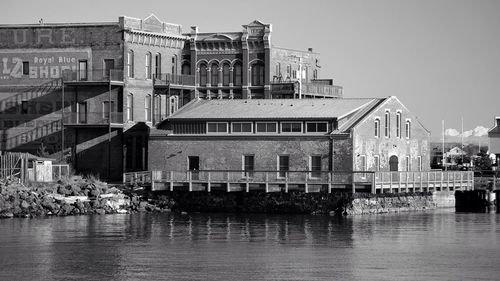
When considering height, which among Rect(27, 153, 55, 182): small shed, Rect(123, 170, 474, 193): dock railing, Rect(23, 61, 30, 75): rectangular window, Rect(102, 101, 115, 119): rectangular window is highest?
Rect(23, 61, 30, 75): rectangular window

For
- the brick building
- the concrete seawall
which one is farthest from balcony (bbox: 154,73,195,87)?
the concrete seawall

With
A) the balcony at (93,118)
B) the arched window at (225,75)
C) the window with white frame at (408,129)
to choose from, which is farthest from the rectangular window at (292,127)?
the arched window at (225,75)

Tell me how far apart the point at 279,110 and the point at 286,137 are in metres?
3.26

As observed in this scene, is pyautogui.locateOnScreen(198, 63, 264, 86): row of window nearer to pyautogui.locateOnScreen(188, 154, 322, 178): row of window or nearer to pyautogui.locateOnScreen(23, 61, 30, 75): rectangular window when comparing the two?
pyautogui.locateOnScreen(23, 61, 30, 75): rectangular window

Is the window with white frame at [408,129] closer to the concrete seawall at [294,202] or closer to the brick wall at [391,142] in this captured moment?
the brick wall at [391,142]

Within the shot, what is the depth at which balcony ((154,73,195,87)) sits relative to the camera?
94125 millimetres

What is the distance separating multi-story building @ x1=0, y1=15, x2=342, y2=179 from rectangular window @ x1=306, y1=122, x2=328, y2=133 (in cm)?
1393

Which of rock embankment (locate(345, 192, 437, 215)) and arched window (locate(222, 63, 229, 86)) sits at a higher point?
arched window (locate(222, 63, 229, 86))

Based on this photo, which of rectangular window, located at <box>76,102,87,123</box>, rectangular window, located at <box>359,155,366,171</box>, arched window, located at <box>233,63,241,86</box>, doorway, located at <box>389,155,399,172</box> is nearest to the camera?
rectangular window, located at <box>359,155,366,171</box>

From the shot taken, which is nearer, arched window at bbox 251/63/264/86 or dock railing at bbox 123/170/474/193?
dock railing at bbox 123/170/474/193

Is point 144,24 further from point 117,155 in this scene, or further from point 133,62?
point 117,155

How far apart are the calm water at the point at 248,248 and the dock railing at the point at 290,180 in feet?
8.08

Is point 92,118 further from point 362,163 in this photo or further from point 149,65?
point 362,163

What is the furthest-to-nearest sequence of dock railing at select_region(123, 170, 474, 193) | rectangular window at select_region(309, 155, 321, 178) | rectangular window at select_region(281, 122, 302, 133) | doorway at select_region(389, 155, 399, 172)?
doorway at select_region(389, 155, 399, 172)
rectangular window at select_region(281, 122, 302, 133)
rectangular window at select_region(309, 155, 321, 178)
dock railing at select_region(123, 170, 474, 193)
